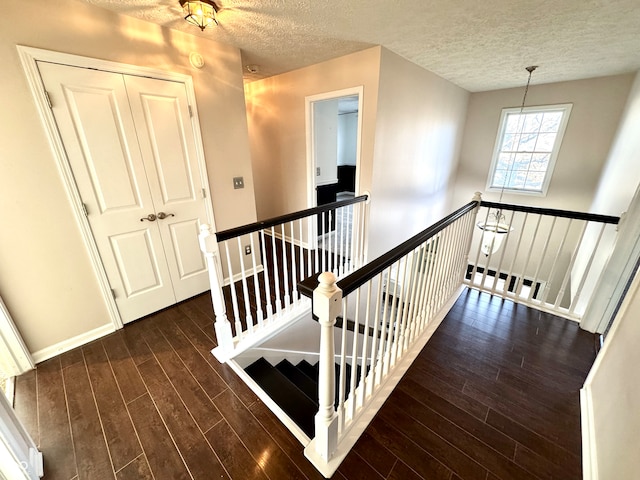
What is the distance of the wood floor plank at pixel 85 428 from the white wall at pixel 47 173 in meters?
0.44

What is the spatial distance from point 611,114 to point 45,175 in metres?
6.54

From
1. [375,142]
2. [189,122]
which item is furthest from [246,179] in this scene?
[375,142]

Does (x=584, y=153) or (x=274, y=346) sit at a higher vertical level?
(x=584, y=153)

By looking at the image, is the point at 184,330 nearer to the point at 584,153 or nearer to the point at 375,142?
the point at 375,142

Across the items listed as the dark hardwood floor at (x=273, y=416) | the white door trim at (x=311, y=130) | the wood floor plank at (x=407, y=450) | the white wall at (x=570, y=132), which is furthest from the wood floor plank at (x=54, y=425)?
the white wall at (x=570, y=132)

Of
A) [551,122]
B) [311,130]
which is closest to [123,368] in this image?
[311,130]

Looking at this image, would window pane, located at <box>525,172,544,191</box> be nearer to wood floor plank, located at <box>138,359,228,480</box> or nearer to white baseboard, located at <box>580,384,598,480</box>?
white baseboard, located at <box>580,384,598,480</box>

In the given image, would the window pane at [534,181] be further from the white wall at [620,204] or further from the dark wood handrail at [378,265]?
the dark wood handrail at [378,265]

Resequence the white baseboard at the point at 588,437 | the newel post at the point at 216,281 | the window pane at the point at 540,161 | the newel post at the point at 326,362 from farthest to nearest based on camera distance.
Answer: the window pane at the point at 540,161 → the newel post at the point at 216,281 → the white baseboard at the point at 588,437 → the newel post at the point at 326,362

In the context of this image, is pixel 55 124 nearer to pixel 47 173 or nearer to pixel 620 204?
pixel 47 173

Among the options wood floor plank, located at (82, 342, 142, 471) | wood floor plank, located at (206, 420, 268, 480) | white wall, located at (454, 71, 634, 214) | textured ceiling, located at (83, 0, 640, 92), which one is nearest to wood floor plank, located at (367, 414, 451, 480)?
wood floor plank, located at (206, 420, 268, 480)

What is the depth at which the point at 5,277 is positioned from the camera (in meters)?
1.67

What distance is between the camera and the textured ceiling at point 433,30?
1745 millimetres

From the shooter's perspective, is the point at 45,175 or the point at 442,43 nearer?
the point at 45,175
